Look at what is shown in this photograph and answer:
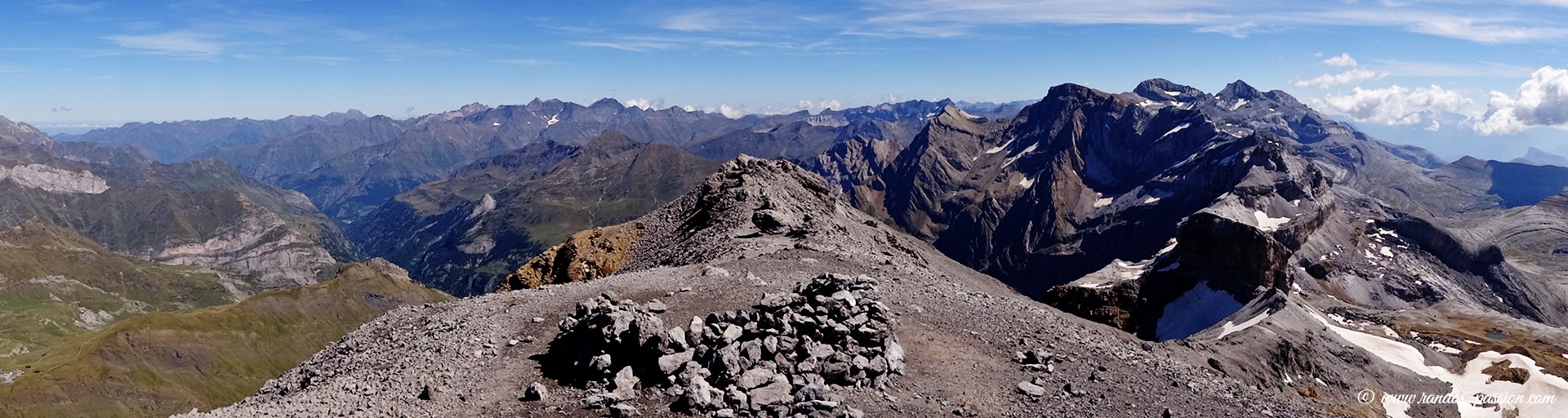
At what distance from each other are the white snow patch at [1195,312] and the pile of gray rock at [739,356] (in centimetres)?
9911

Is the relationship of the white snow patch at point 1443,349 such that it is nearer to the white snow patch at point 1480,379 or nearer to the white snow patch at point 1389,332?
the white snow patch at point 1480,379

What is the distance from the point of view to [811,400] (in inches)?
966

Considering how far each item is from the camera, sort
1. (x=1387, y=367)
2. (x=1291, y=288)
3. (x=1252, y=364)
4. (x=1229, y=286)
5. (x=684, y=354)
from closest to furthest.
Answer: (x=684, y=354) → (x=1252, y=364) → (x=1387, y=367) → (x=1229, y=286) → (x=1291, y=288)

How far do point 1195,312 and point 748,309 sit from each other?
110 m

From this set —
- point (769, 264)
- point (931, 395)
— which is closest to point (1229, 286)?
point (769, 264)

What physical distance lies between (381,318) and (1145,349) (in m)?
37.7

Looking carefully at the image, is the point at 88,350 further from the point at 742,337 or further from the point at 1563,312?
the point at 1563,312

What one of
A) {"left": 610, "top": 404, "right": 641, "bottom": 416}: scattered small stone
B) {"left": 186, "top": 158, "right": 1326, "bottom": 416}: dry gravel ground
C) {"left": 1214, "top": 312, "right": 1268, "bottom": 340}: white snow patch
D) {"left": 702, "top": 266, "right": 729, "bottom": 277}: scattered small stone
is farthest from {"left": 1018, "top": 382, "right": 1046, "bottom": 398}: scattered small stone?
{"left": 1214, "top": 312, "right": 1268, "bottom": 340}: white snow patch

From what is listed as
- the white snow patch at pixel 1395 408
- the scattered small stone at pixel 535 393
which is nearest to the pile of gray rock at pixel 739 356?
the scattered small stone at pixel 535 393

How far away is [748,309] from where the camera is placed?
3444 cm

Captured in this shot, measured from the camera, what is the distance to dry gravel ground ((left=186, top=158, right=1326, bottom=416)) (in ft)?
84.5

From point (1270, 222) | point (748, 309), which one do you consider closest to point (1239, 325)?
point (748, 309)

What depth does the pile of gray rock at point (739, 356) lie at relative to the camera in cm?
2470

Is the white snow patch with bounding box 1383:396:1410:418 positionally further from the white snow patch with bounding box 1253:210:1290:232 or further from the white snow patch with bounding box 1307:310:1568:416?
the white snow patch with bounding box 1253:210:1290:232
